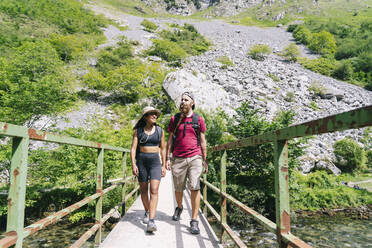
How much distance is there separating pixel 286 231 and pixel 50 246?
7.91 m

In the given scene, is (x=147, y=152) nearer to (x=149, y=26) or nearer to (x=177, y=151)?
(x=177, y=151)

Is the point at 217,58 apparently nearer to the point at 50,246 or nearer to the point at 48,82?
the point at 48,82

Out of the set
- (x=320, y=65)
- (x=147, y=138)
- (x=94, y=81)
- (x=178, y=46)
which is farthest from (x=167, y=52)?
(x=147, y=138)

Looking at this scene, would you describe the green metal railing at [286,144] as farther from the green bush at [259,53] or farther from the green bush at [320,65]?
the green bush at [320,65]

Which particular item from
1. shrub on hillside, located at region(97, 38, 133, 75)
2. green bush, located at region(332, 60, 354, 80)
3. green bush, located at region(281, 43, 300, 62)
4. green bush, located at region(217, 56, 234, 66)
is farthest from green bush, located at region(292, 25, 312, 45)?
shrub on hillside, located at region(97, 38, 133, 75)

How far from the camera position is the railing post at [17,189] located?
101cm

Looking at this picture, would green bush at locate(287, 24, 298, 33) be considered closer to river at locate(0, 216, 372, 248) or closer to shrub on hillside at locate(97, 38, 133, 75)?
shrub on hillside at locate(97, 38, 133, 75)

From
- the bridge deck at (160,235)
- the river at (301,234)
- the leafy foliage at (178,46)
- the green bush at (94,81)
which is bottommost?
the river at (301,234)

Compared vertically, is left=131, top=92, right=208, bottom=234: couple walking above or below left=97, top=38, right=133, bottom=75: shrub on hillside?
below

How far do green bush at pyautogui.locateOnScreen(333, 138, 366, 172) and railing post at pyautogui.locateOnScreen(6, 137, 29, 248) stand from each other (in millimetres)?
19377

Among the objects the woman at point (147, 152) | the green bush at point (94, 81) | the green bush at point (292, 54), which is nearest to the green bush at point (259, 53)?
the green bush at point (292, 54)

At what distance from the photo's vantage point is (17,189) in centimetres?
102

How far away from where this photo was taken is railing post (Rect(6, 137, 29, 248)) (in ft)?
3.30

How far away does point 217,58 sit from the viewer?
99.8 ft
